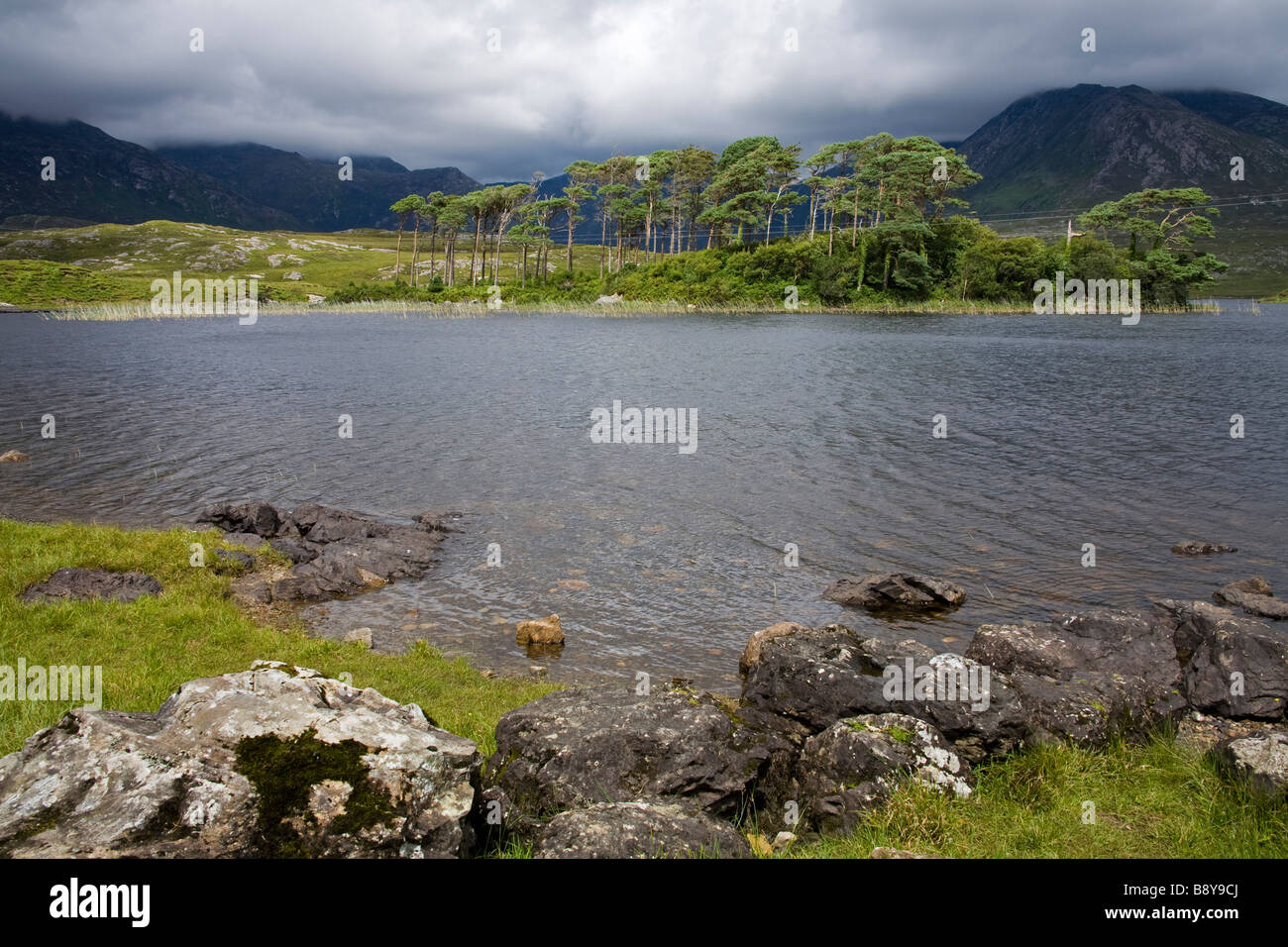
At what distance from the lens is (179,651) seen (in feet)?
36.6

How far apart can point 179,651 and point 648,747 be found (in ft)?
26.1


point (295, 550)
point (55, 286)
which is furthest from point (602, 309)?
point (295, 550)

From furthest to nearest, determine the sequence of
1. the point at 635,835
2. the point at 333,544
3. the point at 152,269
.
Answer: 1. the point at 152,269
2. the point at 333,544
3. the point at 635,835

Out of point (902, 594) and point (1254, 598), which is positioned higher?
point (1254, 598)

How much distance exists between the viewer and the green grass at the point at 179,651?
9609 millimetres

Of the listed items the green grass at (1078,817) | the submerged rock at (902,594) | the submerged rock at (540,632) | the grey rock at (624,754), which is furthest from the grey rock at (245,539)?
the green grass at (1078,817)

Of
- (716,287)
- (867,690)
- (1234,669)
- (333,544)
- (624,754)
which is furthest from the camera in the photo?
(716,287)

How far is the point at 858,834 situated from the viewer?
661 cm

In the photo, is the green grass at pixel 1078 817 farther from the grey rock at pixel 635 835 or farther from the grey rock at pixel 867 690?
the grey rock at pixel 635 835

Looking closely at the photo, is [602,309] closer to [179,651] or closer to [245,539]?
[245,539]

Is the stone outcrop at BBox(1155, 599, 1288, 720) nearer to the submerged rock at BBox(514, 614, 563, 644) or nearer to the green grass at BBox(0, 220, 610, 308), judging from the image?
the submerged rock at BBox(514, 614, 563, 644)

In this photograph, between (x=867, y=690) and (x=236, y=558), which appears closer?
(x=867, y=690)

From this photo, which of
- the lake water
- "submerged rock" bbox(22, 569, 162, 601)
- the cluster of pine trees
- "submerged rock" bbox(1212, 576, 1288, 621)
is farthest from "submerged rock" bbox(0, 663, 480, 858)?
the cluster of pine trees
